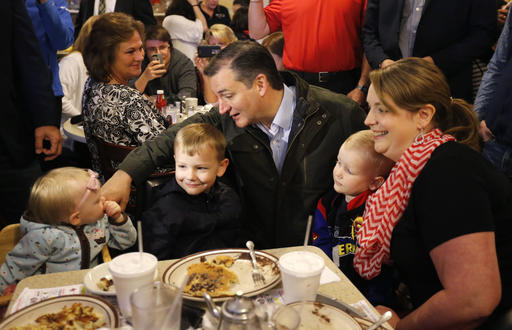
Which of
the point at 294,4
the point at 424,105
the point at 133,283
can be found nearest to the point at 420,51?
the point at 294,4

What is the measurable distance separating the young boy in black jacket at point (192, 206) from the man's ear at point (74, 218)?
34 cm

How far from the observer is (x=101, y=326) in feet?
3.85

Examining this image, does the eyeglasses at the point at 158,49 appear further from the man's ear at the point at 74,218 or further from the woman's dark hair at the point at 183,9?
the man's ear at the point at 74,218

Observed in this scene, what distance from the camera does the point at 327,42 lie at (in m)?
3.76

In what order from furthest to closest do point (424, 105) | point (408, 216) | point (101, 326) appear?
1. point (424, 105)
2. point (408, 216)
3. point (101, 326)

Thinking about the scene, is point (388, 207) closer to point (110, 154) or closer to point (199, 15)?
point (110, 154)

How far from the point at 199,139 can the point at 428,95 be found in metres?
1.03

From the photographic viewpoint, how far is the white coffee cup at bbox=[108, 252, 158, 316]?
1192mm

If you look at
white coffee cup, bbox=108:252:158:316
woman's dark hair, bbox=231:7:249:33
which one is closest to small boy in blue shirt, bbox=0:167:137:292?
white coffee cup, bbox=108:252:158:316

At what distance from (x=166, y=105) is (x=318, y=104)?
1969 mm

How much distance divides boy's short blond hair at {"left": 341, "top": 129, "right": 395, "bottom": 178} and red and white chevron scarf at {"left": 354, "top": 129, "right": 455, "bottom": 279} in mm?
314

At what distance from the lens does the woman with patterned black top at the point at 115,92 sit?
108 inches

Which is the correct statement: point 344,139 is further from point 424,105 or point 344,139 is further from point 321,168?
point 424,105

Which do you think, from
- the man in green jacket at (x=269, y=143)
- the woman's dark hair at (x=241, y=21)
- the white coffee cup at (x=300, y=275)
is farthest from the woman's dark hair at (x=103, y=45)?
the woman's dark hair at (x=241, y=21)
